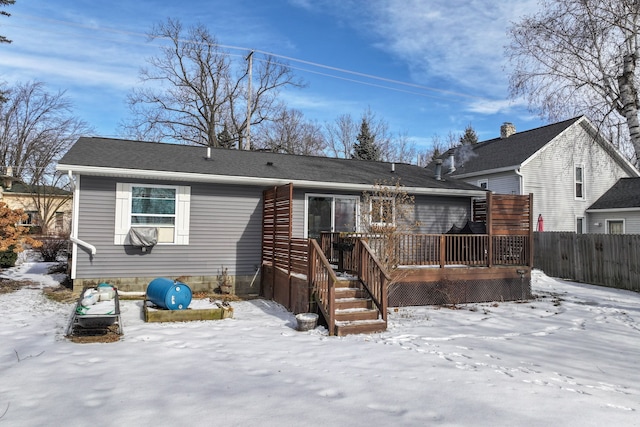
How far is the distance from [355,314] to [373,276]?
2.84ft

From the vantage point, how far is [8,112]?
27.7 meters

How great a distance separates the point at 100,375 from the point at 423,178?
10.2 meters

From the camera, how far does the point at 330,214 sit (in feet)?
34.3

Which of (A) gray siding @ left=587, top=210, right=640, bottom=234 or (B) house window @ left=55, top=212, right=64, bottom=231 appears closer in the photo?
(A) gray siding @ left=587, top=210, right=640, bottom=234

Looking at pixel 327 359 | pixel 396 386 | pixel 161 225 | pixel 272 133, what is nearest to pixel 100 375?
pixel 327 359

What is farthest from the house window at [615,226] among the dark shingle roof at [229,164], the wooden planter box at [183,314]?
the wooden planter box at [183,314]

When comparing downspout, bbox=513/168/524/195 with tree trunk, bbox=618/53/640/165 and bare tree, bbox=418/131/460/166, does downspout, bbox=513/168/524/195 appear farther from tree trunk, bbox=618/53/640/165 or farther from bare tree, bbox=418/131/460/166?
bare tree, bbox=418/131/460/166

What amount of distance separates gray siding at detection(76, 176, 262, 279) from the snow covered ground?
4.78ft

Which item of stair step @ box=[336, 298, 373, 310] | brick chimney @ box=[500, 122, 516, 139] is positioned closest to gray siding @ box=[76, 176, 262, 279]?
stair step @ box=[336, 298, 373, 310]

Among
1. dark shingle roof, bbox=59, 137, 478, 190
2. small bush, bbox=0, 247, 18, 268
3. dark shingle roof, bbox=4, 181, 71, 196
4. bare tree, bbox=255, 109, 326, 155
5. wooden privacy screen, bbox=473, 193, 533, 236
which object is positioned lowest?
small bush, bbox=0, 247, 18, 268

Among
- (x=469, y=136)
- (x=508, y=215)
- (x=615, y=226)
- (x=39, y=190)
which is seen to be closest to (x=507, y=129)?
(x=615, y=226)

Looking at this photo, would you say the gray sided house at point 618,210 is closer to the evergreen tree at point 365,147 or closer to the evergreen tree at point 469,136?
the evergreen tree at point 365,147

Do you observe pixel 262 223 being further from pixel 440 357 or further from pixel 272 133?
pixel 272 133

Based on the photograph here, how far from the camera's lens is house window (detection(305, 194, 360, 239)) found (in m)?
10.3
